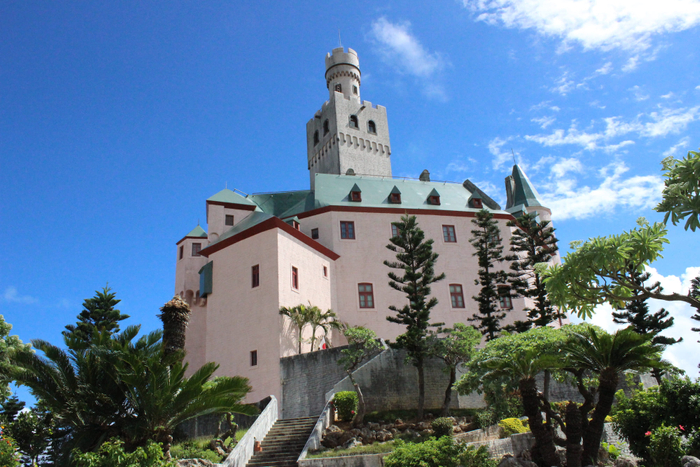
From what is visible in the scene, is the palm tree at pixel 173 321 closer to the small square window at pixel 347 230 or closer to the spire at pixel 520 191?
the small square window at pixel 347 230

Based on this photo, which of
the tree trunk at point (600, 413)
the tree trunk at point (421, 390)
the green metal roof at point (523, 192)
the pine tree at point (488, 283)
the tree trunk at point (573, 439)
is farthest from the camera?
the green metal roof at point (523, 192)

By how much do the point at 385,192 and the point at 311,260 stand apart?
27.2ft

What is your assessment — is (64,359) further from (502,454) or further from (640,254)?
(640,254)

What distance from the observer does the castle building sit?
76.8 ft

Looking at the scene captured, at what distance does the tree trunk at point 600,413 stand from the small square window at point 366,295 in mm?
16752

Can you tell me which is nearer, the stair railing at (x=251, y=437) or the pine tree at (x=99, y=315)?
the stair railing at (x=251, y=437)

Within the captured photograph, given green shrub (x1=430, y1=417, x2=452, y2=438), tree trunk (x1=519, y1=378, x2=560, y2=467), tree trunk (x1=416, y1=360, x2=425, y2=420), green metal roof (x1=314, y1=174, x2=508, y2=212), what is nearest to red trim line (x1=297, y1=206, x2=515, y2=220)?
green metal roof (x1=314, y1=174, x2=508, y2=212)

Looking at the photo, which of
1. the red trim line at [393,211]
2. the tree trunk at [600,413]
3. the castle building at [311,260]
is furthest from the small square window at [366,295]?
the tree trunk at [600,413]

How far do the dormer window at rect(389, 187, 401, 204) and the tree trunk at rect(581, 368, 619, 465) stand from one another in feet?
66.8

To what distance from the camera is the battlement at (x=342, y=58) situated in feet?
151

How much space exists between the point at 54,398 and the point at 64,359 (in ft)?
2.87

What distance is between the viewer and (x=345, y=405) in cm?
1720

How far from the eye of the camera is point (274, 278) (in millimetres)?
23281

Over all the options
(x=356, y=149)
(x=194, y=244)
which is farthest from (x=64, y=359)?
(x=356, y=149)
